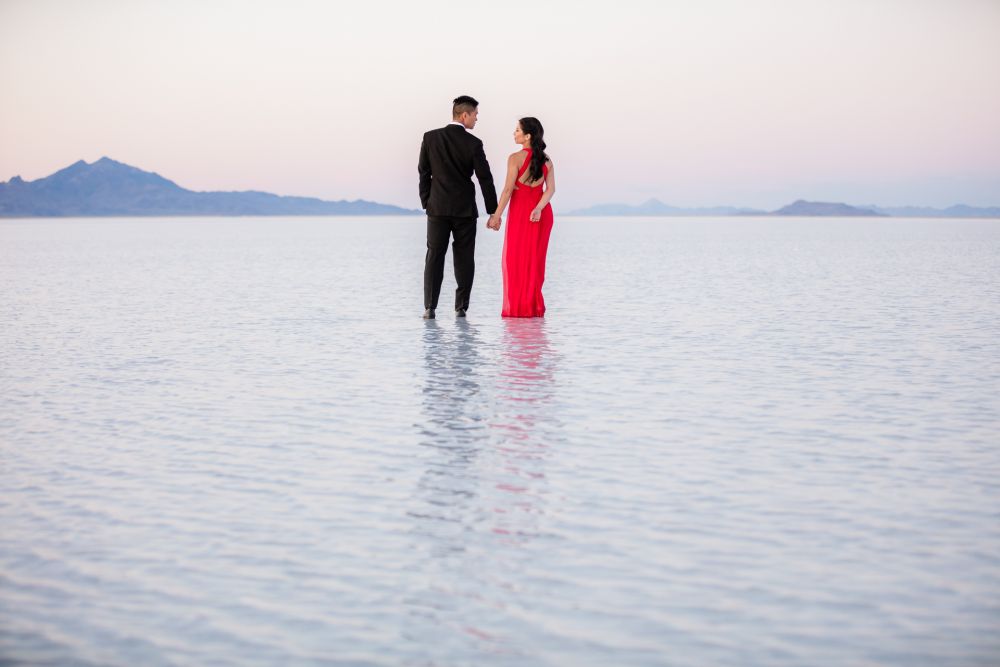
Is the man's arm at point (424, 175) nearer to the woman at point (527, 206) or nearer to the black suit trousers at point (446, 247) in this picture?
the black suit trousers at point (446, 247)

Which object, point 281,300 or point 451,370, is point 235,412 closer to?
point 451,370

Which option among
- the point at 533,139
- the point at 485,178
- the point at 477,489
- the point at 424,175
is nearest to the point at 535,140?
the point at 533,139

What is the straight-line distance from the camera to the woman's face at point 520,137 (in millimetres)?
12328

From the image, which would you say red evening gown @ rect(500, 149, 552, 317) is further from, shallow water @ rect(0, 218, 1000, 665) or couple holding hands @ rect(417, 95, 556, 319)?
shallow water @ rect(0, 218, 1000, 665)

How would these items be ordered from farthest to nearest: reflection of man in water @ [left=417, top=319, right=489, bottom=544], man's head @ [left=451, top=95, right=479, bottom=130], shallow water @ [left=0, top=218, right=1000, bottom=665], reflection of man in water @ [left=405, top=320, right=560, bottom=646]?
man's head @ [left=451, top=95, right=479, bottom=130] → reflection of man in water @ [left=417, top=319, right=489, bottom=544] → reflection of man in water @ [left=405, top=320, right=560, bottom=646] → shallow water @ [left=0, top=218, right=1000, bottom=665]

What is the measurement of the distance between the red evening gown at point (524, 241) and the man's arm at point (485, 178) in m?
0.26

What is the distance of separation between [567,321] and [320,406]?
229 inches

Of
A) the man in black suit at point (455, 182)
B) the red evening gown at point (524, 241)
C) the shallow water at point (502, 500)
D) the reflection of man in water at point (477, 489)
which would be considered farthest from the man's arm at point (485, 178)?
the reflection of man in water at point (477, 489)

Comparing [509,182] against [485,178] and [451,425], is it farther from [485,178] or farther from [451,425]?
[451,425]

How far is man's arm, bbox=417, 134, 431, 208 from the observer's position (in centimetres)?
1227

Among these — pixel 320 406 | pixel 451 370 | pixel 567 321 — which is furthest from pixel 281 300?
pixel 320 406

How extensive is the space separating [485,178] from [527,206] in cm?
57

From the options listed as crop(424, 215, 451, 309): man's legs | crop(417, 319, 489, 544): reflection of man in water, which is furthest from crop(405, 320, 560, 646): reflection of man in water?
crop(424, 215, 451, 309): man's legs

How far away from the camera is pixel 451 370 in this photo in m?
8.77
